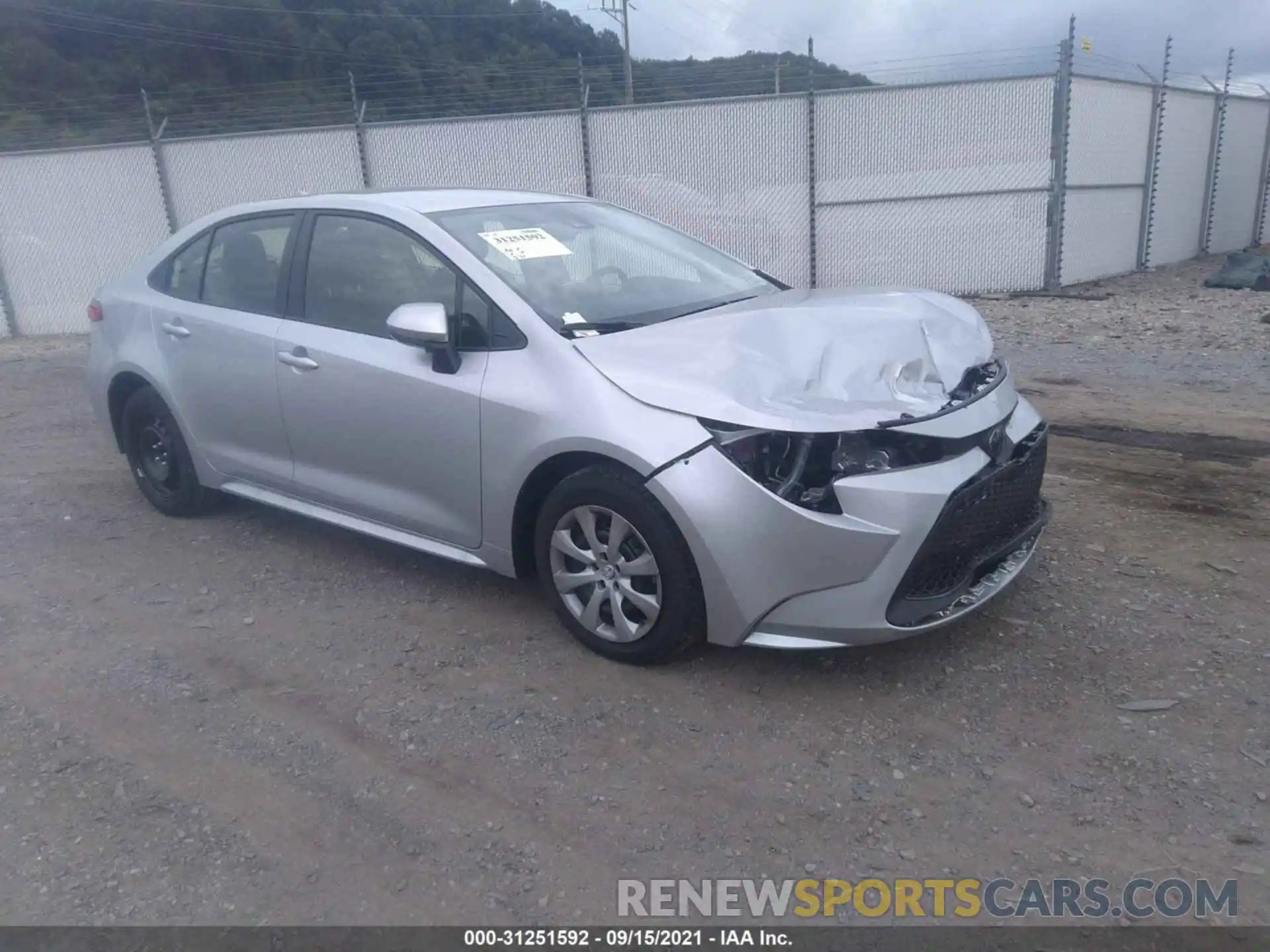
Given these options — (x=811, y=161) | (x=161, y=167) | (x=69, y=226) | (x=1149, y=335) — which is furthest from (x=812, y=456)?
(x=69, y=226)

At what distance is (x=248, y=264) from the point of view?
4988 mm

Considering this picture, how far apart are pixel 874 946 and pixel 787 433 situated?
150 cm

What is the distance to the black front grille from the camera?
11.0 ft

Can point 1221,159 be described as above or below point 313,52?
below

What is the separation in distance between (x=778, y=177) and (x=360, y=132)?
5322 millimetres

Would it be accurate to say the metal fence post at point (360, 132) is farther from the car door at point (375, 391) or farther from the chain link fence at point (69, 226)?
the car door at point (375, 391)

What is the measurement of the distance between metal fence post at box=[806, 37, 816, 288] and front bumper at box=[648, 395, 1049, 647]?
980 cm

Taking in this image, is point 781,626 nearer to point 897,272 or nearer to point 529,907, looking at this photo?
point 529,907

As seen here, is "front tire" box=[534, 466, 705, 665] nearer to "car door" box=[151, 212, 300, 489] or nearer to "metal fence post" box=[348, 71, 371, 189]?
Result: "car door" box=[151, 212, 300, 489]

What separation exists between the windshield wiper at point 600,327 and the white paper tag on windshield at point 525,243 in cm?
48

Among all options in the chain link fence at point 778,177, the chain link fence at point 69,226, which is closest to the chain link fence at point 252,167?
the chain link fence at point 778,177

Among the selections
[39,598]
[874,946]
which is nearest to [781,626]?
[874,946]

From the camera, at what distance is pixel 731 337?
12.2 feet

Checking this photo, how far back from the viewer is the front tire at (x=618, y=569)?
3479 millimetres
